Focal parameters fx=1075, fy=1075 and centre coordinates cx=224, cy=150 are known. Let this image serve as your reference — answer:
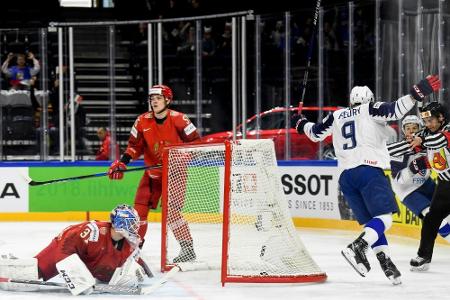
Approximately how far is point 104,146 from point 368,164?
6.93m

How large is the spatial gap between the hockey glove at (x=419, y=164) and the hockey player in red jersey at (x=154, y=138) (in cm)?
166

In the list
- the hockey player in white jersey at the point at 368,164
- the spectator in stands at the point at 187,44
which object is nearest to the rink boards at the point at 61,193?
the spectator in stands at the point at 187,44

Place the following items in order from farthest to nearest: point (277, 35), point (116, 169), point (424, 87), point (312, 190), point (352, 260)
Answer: point (277, 35) < point (312, 190) < point (116, 169) < point (352, 260) < point (424, 87)

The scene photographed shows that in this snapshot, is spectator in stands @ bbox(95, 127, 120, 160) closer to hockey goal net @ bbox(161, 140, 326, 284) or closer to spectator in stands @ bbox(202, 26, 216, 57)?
spectator in stands @ bbox(202, 26, 216, 57)

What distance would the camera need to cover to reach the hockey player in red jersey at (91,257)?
19.3 feet

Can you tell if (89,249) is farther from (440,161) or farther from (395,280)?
(440,161)

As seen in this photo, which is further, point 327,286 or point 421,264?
point 421,264

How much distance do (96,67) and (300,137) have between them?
312cm

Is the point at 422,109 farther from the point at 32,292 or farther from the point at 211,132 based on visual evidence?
the point at 211,132

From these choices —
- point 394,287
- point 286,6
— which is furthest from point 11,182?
point 394,287

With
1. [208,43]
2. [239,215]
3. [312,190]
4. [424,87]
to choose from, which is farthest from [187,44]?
[424,87]

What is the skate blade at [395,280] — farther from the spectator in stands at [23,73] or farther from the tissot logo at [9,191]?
the spectator in stands at [23,73]

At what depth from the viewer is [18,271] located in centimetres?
611

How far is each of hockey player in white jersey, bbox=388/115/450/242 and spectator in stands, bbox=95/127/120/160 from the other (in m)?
5.17
